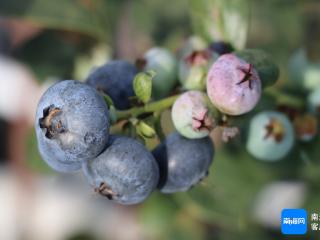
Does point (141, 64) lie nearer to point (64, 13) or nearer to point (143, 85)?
point (143, 85)

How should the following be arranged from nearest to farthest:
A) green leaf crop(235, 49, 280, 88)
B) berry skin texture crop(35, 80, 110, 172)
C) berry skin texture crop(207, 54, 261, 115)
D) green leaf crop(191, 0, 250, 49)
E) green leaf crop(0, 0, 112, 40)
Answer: berry skin texture crop(35, 80, 110, 172) → berry skin texture crop(207, 54, 261, 115) → green leaf crop(235, 49, 280, 88) → green leaf crop(191, 0, 250, 49) → green leaf crop(0, 0, 112, 40)

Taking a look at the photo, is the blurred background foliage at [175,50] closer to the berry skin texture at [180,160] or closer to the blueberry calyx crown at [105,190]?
the berry skin texture at [180,160]

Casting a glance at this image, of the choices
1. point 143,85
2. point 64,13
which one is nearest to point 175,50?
point 64,13

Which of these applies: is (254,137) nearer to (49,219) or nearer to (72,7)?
(72,7)

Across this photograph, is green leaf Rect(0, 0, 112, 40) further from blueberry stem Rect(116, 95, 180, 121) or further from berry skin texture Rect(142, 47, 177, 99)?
blueberry stem Rect(116, 95, 180, 121)

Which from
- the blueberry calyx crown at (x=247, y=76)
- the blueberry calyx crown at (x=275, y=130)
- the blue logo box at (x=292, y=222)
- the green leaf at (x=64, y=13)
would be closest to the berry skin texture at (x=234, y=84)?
the blueberry calyx crown at (x=247, y=76)

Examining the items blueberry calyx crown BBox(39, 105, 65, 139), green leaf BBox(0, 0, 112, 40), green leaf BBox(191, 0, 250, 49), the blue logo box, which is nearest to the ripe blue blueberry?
green leaf BBox(191, 0, 250, 49)
